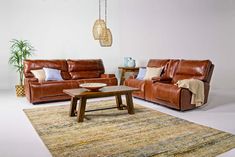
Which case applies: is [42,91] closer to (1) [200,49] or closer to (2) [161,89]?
(2) [161,89]

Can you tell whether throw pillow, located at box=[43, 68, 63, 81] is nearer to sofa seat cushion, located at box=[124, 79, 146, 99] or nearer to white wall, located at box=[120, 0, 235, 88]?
sofa seat cushion, located at box=[124, 79, 146, 99]

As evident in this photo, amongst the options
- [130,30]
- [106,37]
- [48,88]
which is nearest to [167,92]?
[48,88]

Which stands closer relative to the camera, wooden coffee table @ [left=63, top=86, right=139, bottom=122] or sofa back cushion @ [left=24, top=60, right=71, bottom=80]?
A: wooden coffee table @ [left=63, top=86, right=139, bottom=122]

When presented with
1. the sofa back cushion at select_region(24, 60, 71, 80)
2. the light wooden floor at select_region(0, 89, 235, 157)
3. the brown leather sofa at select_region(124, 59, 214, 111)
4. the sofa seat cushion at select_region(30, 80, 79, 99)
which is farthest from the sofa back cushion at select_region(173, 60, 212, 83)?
the sofa back cushion at select_region(24, 60, 71, 80)

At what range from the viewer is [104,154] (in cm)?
234

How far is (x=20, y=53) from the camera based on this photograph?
5.66 meters

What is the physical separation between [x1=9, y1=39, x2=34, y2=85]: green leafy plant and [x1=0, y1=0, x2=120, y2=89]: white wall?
126mm

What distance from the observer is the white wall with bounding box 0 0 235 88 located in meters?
6.04

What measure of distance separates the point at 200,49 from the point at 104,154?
16.1 ft

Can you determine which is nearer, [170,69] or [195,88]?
[195,88]

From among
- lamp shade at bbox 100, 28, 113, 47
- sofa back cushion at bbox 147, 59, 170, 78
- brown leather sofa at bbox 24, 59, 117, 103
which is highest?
lamp shade at bbox 100, 28, 113, 47

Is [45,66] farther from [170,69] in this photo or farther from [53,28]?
[170,69]

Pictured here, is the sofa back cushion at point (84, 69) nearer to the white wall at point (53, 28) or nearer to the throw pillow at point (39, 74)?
the throw pillow at point (39, 74)

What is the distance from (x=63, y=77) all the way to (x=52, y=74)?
0.41 metres
